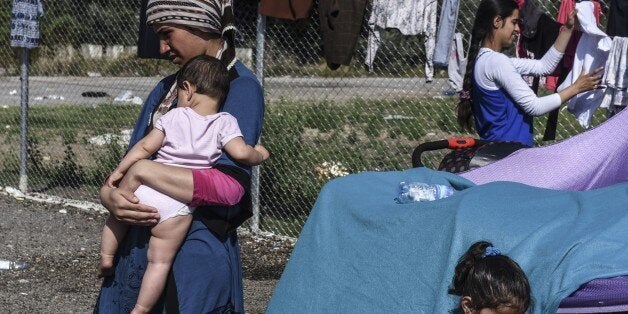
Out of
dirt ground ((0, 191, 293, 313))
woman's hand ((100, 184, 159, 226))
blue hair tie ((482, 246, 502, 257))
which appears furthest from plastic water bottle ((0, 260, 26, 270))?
blue hair tie ((482, 246, 502, 257))

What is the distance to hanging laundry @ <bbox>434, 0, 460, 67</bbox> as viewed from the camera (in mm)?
6555

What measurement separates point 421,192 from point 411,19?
12.1 feet

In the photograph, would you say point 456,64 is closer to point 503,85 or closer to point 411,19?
point 411,19

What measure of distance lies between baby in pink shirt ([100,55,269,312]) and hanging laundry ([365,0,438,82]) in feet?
11.6

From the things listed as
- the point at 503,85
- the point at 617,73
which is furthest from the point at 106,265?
the point at 617,73

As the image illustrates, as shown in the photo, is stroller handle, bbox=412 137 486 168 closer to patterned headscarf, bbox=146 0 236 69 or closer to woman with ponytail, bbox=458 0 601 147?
woman with ponytail, bbox=458 0 601 147

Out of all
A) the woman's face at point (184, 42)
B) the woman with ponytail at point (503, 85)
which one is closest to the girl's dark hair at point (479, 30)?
the woman with ponytail at point (503, 85)

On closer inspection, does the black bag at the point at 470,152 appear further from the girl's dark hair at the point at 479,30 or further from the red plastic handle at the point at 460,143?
the girl's dark hair at the point at 479,30

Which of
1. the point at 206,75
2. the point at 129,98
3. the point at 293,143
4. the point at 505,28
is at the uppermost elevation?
the point at 206,75

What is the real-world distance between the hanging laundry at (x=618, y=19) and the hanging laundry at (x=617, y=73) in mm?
95

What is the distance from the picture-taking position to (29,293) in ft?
23.1

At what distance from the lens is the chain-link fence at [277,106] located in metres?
8.20

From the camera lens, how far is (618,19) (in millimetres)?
5758

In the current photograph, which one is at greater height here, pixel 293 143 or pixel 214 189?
pixel 214 189
